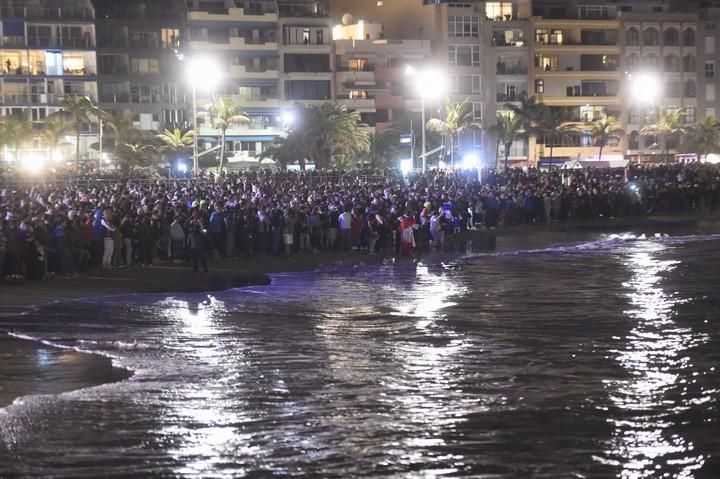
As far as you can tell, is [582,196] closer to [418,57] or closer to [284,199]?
[284,199]

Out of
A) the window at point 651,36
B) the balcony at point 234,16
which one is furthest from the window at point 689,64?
the balcony at point 234,16

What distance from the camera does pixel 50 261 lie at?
2544 centimetres

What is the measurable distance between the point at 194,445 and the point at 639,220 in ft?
123

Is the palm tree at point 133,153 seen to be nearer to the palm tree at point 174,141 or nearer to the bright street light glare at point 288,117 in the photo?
the palm tree at point 174,141

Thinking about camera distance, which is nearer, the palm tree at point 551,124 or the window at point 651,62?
the palm tree at point 551,124

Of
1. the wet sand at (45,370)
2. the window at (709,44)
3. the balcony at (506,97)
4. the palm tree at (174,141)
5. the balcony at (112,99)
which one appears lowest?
the wet sand at (45,370)

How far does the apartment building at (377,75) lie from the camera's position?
295 feet

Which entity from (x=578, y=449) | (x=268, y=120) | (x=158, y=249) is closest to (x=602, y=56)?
(x=268, y=120)

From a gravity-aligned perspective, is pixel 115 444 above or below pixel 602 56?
below

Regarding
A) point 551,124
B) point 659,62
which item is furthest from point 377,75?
point 659,62

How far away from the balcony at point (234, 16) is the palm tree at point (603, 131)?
91.3 ft

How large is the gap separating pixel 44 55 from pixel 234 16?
1547 centimetres

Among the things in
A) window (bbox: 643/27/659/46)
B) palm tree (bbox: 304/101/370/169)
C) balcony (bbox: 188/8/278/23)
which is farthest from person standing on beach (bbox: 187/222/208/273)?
window (bbox: 643/27/659/46)

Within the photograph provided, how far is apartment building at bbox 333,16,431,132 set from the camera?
90000 mm
